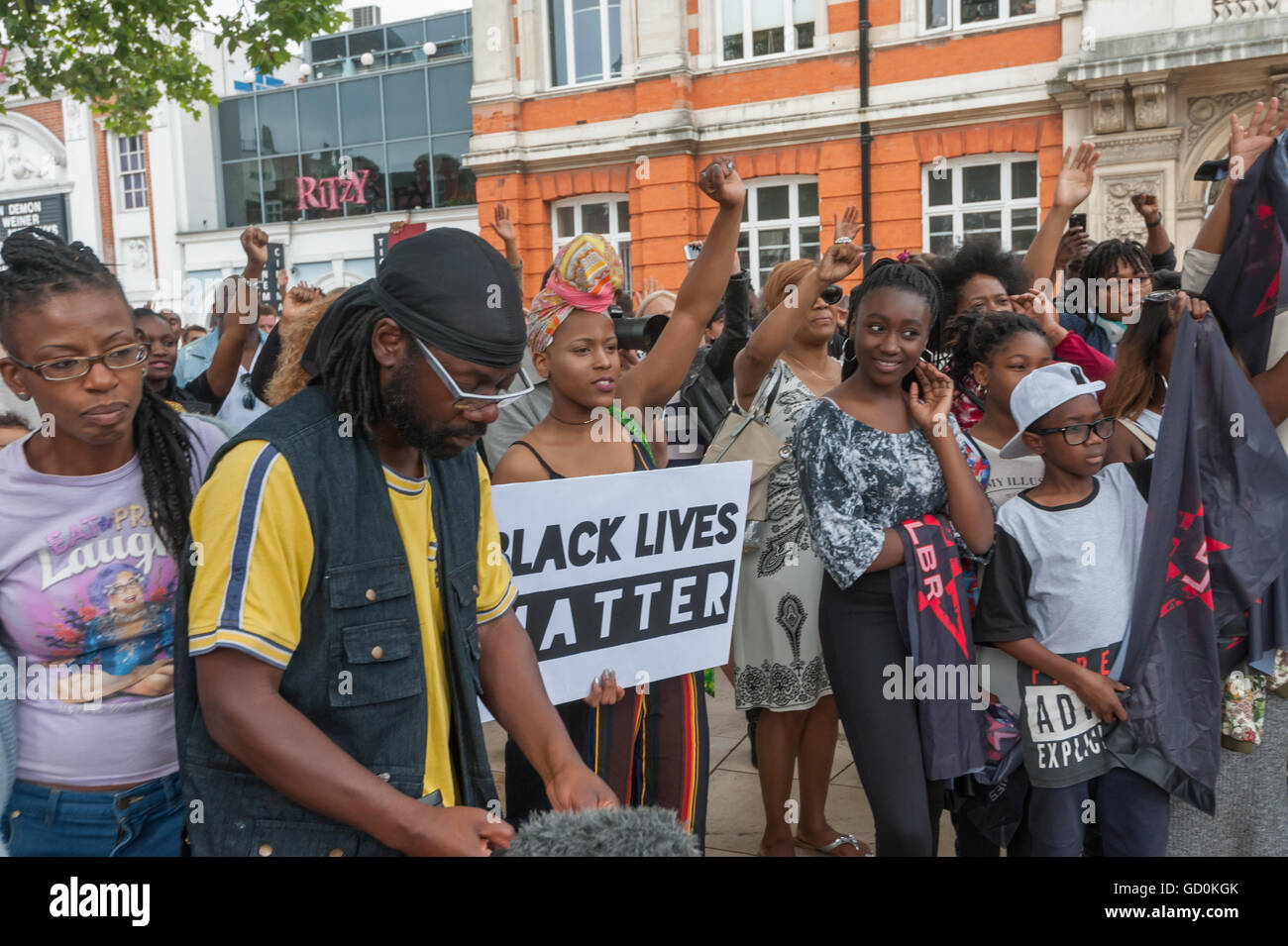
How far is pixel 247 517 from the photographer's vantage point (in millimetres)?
1572

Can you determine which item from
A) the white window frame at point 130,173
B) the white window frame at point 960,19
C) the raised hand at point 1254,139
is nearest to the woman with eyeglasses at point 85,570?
the raised hand at point 1254,139

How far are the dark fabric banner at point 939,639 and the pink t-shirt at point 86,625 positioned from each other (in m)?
1.88

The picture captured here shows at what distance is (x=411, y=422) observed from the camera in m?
1.74

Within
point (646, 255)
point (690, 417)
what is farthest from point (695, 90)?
point (690, 417)

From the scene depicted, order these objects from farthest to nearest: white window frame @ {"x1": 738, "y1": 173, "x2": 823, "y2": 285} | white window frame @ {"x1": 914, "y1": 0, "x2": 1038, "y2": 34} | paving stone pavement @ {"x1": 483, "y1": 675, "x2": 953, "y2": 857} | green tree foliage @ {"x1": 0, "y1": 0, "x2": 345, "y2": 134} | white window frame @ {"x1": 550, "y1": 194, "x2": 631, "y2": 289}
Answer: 1. white window frame @ {"x1": 550, "y1": 194, "x2": 631, "y2": 289}
2. white window frame @ {"x1": 738, "y1": 173, "x2": 823, "y2": 285}
3. white window frame @ {"x1": 914, "y1": 0, "x2": 1038, "y2": 34}
4. green tree foliage @ {"x1": 0, "y1": 0, "x2": 345, "y2": 134}
5. paving stone pavement @ {"x1": 483, "y1": 675, "x2": 953, "y2": 857}

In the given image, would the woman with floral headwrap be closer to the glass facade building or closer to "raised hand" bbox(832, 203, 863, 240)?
"raised hand" bbox(832, 203, 863, 240)

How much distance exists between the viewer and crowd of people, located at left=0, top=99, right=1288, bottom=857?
65.6 inches

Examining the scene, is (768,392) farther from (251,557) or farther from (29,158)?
(29,158)

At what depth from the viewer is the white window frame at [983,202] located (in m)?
14.7

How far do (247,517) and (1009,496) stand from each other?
8.18 ft

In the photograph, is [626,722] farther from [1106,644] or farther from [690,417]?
[690,417]

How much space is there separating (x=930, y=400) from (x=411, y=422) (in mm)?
1885

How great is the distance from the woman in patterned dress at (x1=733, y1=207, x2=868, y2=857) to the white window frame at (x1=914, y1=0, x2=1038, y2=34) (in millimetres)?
12596

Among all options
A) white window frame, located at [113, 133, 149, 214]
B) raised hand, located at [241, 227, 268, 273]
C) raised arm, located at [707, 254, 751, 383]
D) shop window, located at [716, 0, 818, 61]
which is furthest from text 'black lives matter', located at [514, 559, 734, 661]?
white window frame, located at [113, 133, 149, 214]
